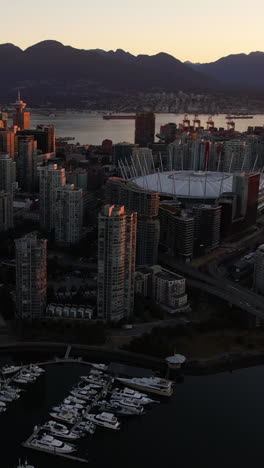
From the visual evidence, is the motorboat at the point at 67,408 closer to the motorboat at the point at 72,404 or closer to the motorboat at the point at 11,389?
the motorboat at the point at 72,404

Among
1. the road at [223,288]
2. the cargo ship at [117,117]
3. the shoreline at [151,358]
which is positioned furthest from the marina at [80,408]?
the cargo ship at [117,117]

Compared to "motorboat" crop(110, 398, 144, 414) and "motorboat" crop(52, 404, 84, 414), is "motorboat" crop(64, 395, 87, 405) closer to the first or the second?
"motorboat" crop(52, 404, 84, 414)

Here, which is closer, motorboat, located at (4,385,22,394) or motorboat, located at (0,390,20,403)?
motorboat, located at (0,390,20,403)

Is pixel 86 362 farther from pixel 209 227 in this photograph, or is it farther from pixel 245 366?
pixel 209 227

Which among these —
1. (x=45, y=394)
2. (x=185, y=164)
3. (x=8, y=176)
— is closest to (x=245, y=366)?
(x=45, y=394)

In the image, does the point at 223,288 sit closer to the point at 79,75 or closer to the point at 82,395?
the point at 82,395

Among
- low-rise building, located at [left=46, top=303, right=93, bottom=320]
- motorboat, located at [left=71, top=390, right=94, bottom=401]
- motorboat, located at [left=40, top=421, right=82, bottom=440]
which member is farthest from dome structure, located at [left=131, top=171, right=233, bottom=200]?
motorboat, located at [left=40, top=421, right=82, bottom=440]
